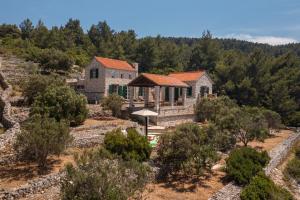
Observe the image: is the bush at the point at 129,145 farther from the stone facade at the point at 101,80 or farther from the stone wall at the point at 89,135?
the stone facade at the point at 101,80

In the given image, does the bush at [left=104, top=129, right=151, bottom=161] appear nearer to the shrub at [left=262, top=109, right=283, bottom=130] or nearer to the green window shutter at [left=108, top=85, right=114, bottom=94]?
the green window shutter at [left=108, top=85, right=114, bottom=94]

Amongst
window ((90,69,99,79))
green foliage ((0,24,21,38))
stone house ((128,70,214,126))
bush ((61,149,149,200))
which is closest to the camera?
bush ((61,149,149,200))

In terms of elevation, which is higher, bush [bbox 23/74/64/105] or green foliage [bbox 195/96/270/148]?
bush [bbox 23/74/64/105]

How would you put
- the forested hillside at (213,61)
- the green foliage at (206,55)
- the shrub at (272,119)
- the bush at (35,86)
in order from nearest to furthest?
the bush at (35,86) → the shrub at (272,119) → the forested hillside at (213,61) → the green foliage at (206,55)

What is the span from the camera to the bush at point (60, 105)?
2545 cm

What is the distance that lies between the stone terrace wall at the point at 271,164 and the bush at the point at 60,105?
13431 mm

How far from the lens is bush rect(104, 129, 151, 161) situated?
1992cm

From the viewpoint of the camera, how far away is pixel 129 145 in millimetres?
20078

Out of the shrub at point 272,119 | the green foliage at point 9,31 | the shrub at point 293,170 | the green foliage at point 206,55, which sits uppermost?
the green foliage at point 9,31

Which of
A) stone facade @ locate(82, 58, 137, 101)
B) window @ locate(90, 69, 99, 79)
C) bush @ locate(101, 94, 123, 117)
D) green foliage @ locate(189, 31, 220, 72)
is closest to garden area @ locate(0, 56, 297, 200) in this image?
bush @ locate(101, 94, 123, 117)

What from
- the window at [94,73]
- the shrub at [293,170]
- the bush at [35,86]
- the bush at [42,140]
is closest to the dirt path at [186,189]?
the bush at [42,140]

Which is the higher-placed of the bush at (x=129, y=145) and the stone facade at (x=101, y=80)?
the stone facade at (x=101, y=80)

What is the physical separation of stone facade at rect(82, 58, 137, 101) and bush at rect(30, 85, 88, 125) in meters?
13.3

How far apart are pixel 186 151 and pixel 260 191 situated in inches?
190
